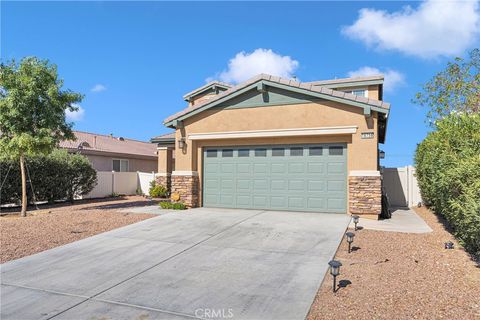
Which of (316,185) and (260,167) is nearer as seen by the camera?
(316,185)

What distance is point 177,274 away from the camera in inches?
226

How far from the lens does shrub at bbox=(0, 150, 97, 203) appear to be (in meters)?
14.3

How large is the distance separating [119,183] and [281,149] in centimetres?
1250

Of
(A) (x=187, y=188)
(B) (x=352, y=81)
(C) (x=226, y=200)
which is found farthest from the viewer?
(B) (x=352, y=81)

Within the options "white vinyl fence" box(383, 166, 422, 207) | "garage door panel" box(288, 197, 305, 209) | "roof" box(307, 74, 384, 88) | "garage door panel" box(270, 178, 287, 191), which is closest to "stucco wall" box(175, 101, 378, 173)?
"garage door panel" box(270, 178, 287, 191)

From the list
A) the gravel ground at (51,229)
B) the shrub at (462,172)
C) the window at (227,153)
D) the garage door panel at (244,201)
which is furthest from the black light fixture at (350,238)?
the window at (227,153)

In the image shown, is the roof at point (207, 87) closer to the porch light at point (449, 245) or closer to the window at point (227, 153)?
the window at point (227, 153)

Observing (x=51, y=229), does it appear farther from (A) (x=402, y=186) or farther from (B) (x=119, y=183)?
(A) (x=402, y=186)

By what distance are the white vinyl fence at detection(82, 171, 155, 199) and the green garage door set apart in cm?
916

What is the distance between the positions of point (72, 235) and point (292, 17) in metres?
9.99

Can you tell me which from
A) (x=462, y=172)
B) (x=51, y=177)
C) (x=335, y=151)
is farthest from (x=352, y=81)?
(x=51, y=177)

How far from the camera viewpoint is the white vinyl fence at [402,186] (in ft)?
49.6

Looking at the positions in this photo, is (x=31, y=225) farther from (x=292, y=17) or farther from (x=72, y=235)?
(x=292, y=17)

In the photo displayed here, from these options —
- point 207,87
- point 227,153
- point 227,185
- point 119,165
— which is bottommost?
point 227,185
